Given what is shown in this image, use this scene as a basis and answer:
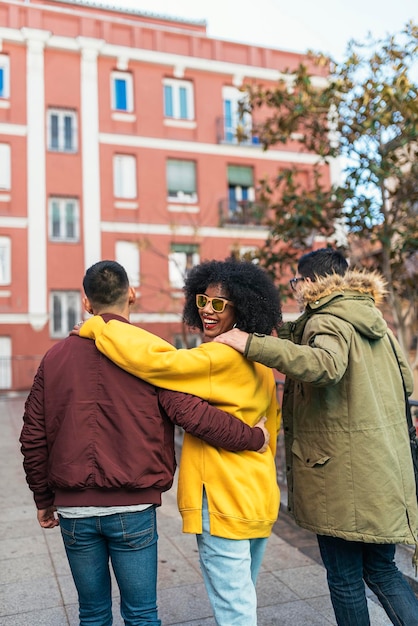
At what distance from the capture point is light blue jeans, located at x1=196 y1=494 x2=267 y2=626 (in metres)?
2.10

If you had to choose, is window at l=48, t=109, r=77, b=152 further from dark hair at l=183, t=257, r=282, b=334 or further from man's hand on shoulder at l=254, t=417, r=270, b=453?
man's hand on shoulder at l=254, t=417, r=270, b=453

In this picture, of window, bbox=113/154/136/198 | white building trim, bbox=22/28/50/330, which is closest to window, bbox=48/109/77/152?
white building trim, bbox=22/28/50/330

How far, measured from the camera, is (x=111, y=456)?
6.82 feet

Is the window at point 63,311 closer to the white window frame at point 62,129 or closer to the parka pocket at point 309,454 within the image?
the white window frame at point 62,129

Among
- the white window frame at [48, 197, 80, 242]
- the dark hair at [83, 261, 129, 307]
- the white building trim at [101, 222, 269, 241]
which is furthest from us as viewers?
the white building trim at [101, 222, 269, 241]

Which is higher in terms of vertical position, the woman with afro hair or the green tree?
the green tree

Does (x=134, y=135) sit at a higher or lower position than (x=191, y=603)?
higher

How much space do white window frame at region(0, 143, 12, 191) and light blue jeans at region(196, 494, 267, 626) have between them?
784 inches

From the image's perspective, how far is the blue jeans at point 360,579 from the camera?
8.01 ft

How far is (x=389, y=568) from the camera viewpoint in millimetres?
2486

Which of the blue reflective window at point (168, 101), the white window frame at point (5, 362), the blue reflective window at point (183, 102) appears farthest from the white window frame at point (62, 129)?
the white window frame at point (5, 362)

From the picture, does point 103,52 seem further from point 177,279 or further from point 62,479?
point 62,479

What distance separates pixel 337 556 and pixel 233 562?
23.4 inches

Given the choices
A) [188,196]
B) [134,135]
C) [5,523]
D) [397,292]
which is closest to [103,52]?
[134,135]
